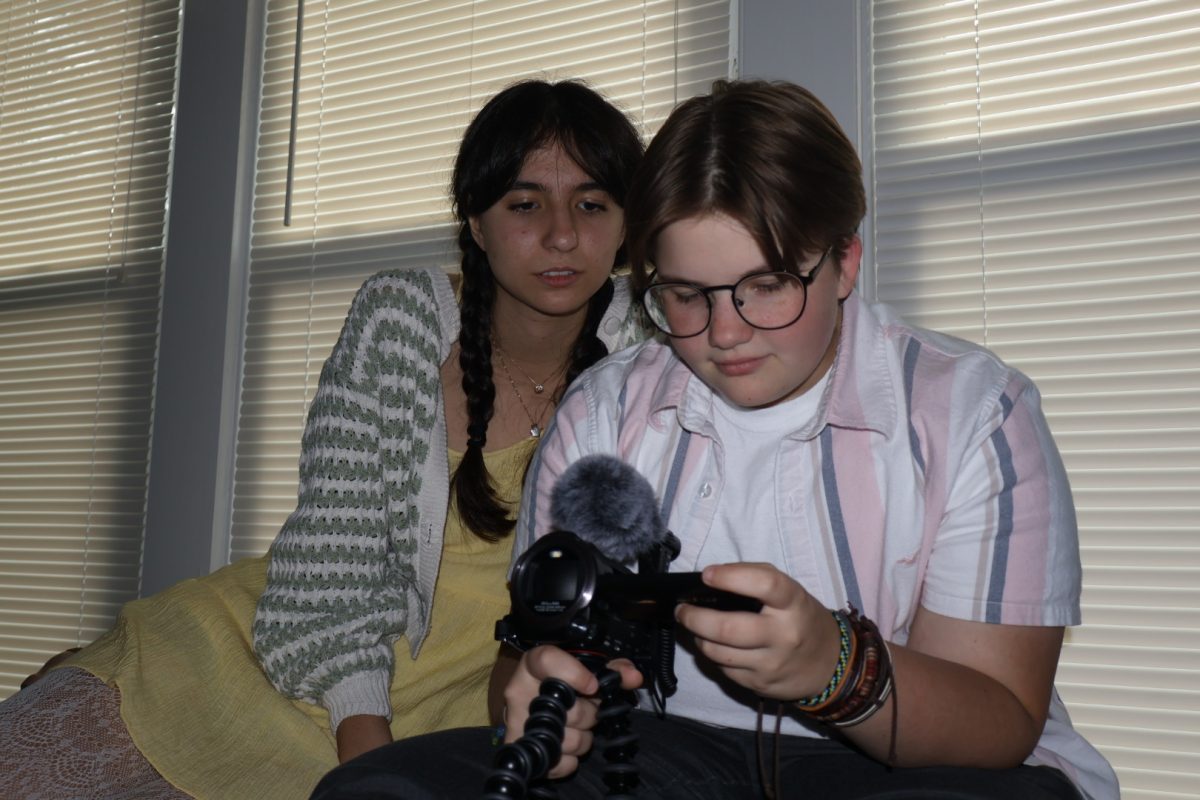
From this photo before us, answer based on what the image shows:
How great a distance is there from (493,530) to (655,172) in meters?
0.84

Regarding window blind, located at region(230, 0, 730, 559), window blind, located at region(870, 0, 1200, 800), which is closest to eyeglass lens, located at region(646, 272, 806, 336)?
window blind, located at region(870, 0, 1200, 800)

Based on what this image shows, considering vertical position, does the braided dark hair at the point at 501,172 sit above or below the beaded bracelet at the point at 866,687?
above

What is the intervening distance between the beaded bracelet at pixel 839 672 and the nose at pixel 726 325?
0.32 m

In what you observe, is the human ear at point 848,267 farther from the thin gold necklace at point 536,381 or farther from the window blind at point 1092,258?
the window blind at point 1092,258

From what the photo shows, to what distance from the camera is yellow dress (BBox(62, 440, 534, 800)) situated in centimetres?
159

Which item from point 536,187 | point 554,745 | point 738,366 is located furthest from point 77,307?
point 554,745

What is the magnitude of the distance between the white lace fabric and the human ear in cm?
119

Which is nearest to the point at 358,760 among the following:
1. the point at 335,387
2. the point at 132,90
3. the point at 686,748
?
the point at 686,748

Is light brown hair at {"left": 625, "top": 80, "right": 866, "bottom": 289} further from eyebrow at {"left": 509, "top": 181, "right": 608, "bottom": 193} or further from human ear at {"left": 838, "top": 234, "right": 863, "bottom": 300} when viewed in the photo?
eyebrow at {"left": 509, "top": 181, "right": 608, "bottom": 193}

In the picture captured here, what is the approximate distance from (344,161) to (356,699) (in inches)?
76.0

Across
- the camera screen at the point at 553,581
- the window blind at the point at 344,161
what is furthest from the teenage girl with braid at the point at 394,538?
the window blind at the point at 344,161

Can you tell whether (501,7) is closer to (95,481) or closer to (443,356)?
(443,356)

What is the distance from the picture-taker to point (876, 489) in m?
1.18

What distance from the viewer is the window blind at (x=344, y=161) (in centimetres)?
292
